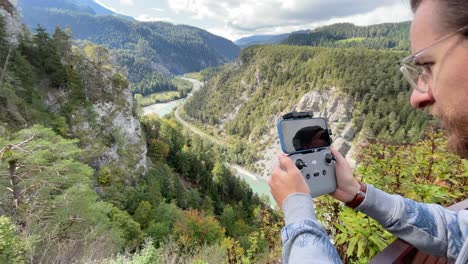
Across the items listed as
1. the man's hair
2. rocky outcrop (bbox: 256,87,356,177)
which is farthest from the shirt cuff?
rocky outcrop (bbox: 256,87,356,177)

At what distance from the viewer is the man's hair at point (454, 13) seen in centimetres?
94

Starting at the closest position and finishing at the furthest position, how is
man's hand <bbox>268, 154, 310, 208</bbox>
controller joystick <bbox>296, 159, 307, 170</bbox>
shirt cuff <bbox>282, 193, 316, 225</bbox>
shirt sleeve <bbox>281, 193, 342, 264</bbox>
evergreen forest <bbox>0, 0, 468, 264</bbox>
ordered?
shirt sleeve <bbox>281, 193, 342, 264</bbox>
shirt cuff <bbox>282, 193, 316, 225</bbox>
man's hand <bbox>268, 154, 310, 208</bbox>
controller joystick <bbox>296, 159, 307, 170</bbox>
evergreen forest <bbox>0, 0, 468, 264</bbox>

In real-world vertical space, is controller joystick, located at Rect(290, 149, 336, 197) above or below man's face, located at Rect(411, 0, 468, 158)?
below

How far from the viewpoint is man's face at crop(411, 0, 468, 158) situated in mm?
971

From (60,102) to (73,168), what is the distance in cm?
2116

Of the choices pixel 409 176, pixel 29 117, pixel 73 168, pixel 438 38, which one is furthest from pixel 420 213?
pixel 29 117

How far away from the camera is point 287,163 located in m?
1.57

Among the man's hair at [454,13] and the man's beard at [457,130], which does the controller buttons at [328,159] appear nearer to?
the man's beard at [457,130]

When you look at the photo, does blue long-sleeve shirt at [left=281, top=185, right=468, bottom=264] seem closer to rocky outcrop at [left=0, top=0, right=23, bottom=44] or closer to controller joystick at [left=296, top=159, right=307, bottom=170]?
controller joystick at [left=296, top=159, right=307, bottom=170]

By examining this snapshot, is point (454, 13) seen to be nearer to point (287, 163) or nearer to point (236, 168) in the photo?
point (287, 163)

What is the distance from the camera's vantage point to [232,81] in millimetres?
144750

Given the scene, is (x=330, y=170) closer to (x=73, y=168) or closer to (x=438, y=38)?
(x=438, y=38)

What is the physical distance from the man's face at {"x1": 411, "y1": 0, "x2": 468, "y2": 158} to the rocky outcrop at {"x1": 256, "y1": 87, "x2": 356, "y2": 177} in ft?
275

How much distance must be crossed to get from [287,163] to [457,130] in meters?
0.77
